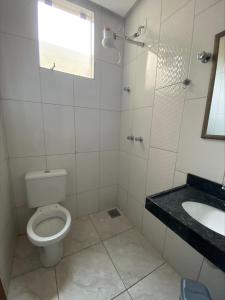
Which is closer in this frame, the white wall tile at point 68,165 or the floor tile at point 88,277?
the floor tile at point 88,277

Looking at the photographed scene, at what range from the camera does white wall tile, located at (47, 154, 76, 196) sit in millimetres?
1666

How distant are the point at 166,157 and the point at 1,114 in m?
1.55

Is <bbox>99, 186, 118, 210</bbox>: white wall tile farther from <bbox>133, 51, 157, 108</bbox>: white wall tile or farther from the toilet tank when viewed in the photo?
<bbox>133, 51, 157, 108</bbox>: white wall tile

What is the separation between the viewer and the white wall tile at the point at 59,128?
1.57 m

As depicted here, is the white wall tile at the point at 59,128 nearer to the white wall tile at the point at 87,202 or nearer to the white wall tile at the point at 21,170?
the white wall tile at the point at 21,170

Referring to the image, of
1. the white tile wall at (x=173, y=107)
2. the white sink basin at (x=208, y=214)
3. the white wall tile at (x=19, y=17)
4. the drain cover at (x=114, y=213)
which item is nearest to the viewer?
the white sink basin at (x=208, y=214)

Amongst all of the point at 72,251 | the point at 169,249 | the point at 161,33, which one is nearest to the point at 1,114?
the point at 72,251

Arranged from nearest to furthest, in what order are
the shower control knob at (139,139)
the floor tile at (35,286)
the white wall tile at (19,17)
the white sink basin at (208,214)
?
1. the white sink basin at (208,214)
2. the floor tile at (35,286)
3. the white wall tile at (19,17)
4. the shower control knob at (139,139)

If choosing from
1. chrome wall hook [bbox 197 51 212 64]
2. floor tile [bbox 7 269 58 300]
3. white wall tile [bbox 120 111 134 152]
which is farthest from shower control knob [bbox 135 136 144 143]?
floor tile [bbox 7 269 58 300]

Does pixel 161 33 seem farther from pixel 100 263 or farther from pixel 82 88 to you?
pixel 100 263

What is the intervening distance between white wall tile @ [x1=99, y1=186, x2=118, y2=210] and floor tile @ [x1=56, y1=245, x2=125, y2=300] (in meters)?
0.69

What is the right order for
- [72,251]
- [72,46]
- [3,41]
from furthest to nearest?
[72,46], [72,251], [3,41]

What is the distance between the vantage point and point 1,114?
4.40ft

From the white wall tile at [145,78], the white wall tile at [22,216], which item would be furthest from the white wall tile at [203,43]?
the white wall tile at [22,216]
